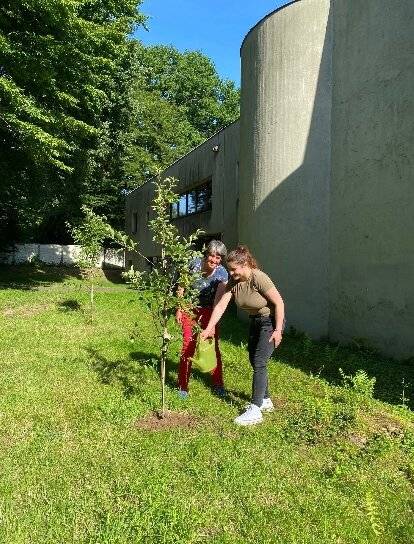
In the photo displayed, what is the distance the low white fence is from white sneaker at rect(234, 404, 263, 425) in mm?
28663

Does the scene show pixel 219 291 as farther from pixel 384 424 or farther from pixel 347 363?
pixel 347 363

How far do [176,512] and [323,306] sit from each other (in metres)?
7.86

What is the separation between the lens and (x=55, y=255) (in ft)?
115

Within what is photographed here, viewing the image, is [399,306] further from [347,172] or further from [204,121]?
[204,121]

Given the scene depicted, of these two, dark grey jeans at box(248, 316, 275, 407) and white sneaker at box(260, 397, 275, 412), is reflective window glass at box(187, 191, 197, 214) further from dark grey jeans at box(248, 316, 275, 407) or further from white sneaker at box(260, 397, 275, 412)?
dark grey jeans at box(248, 316, 275, 407)

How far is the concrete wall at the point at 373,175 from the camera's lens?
8.53 meters

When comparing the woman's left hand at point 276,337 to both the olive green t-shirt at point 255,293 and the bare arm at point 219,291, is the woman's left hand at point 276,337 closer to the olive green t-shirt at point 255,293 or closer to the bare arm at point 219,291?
the olive green t-shirt at point 255,293

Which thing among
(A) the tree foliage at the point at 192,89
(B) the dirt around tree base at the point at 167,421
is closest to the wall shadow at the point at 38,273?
(B) the dirt around tree base at the point at 167,421

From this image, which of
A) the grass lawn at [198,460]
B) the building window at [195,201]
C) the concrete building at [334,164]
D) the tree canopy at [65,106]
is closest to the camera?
the grass lawn at [198,460]

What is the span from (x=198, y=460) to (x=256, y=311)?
1.66 metres

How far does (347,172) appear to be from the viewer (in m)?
9.99

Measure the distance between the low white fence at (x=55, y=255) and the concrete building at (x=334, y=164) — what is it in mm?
22687

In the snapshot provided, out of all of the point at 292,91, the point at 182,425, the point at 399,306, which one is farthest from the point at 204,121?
the point at 182,425

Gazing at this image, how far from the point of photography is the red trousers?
5625 mm
